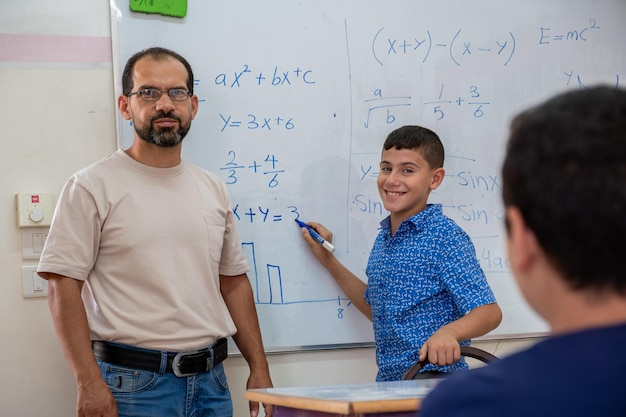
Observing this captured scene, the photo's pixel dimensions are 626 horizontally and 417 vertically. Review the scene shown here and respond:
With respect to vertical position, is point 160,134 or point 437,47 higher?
point 437,47

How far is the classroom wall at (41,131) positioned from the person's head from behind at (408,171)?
2.82 feet

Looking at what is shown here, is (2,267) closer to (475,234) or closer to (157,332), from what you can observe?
(157,332)

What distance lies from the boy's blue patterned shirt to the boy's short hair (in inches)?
6.9

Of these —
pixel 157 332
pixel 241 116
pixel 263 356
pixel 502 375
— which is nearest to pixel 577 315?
pixel 502 375

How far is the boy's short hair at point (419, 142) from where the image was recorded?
245cm

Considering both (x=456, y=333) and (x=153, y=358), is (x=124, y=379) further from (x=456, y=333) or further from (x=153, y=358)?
(x=456, y=333)

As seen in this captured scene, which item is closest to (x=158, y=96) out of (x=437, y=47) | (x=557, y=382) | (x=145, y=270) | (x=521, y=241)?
(x=145, y=270)

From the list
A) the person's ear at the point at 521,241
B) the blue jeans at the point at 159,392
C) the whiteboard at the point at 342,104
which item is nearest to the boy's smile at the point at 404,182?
the whiteboard at the point at 342,104

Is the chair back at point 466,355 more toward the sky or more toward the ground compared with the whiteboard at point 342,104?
more toward the ground

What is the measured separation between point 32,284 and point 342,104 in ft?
3.72

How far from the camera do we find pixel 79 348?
80.5 inches

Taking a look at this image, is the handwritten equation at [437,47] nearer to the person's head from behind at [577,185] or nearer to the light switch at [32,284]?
the light switch at [32,284]

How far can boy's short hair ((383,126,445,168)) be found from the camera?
2.45 metres

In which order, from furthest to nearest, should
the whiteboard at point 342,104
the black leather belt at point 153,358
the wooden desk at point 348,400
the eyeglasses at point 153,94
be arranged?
1. the whiteboard at point 342,104
2. the eyeglasses at point 153,94
3. the black leather belt at point 153,358
4. the wooden desk at point 348,400
